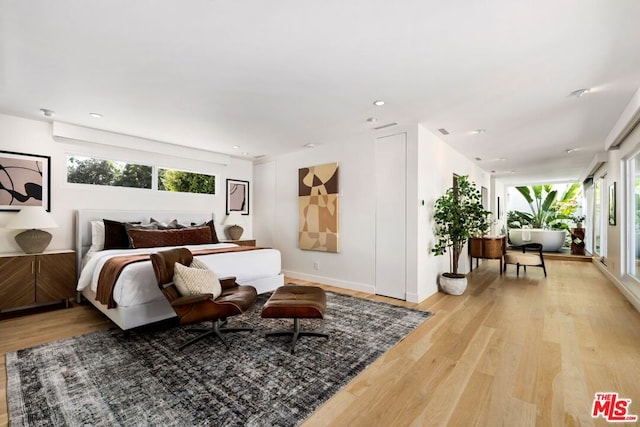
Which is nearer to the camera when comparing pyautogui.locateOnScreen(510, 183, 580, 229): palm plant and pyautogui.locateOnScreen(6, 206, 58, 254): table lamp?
pyautogui.locateOnScreen(6, 206, 58, 254): table lamp

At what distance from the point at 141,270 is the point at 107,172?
2.50 m

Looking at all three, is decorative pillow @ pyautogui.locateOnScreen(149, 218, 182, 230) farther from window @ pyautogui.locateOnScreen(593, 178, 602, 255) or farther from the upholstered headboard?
window @ pyautogui.locateOnScreen(593, 178, 602, 255)

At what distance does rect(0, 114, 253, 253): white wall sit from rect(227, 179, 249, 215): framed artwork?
0.58 m

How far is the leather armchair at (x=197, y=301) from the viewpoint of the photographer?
8.27 ft

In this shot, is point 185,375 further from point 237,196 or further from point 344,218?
point 237,196

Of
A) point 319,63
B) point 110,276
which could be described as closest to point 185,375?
point 110,276

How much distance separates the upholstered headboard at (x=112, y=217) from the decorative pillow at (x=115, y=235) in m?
0.27

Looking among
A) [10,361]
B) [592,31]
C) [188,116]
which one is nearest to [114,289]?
[10,361]

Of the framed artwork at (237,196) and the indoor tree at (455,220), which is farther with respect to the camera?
the framed artwork at (237,196)

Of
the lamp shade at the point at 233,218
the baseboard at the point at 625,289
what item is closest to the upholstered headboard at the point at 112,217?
the lamp shade at the point at 233,218

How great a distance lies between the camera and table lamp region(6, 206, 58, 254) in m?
3.52

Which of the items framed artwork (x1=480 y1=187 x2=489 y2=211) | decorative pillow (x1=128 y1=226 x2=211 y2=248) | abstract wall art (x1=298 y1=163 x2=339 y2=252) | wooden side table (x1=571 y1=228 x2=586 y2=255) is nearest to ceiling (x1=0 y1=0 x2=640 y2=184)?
abstract wall art (x1=298 y1=163 x2=339 y2=252)

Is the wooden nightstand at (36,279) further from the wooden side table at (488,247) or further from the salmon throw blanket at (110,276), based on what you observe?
the wooden side table at (488,247)

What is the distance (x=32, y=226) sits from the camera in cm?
Result: 354
